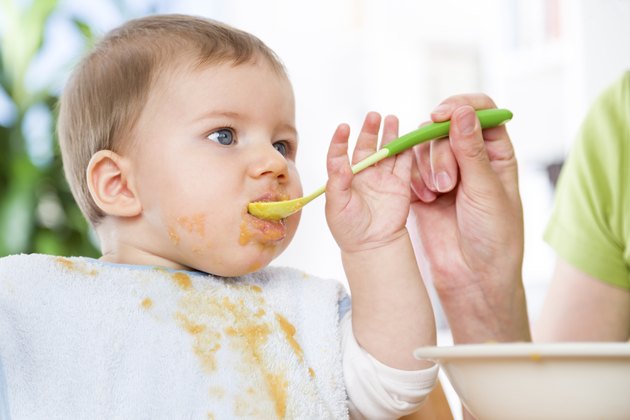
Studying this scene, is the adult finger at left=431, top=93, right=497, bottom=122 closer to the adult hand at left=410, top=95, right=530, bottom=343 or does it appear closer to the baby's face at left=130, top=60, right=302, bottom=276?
the adult hand at left=410, top=95, right=530, bottom=343

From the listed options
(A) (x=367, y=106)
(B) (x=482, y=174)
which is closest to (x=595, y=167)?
(B) (x=482, y=174)

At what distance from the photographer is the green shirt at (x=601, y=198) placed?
1.46 metres

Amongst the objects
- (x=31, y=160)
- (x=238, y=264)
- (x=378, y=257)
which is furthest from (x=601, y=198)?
(x=31, y=160)

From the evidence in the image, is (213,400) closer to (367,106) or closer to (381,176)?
(381,176)

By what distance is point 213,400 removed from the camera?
0.80m

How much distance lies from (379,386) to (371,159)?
26 centimetres

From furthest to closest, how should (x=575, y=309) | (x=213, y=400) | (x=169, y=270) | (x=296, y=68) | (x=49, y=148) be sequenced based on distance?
(x=296, y=68)
(x=49, y=148)
(x=575, y=309)
(x=169, y=270)
(x=213, y=400)

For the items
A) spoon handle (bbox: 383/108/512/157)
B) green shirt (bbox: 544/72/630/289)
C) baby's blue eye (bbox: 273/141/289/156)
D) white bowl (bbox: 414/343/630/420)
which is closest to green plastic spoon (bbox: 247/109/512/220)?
spoon handle (bbox: 383/108/512/157)

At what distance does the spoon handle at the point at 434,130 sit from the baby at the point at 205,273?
1.0 inches

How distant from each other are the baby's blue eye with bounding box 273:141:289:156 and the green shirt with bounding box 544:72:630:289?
74cm

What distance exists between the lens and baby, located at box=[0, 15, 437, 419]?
2.60ft

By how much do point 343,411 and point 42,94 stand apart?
6.87 ft

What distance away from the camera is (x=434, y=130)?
946 mm

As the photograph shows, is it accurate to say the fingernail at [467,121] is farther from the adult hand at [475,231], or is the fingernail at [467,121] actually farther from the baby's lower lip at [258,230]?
the baby's lower lip at [258,230]
